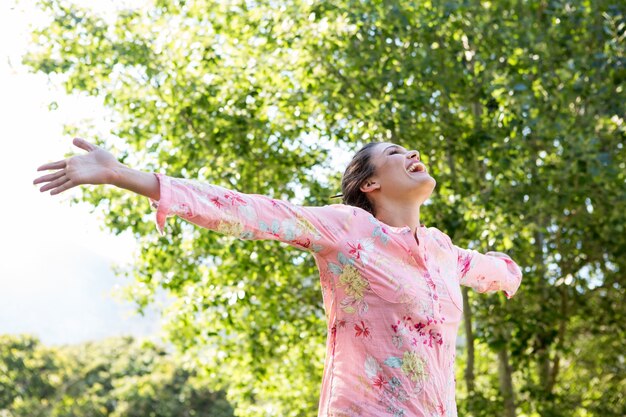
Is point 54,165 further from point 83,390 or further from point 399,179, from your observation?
point 83,390

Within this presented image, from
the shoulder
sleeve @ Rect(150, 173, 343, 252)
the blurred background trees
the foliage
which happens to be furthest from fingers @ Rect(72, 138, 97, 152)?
the foliage

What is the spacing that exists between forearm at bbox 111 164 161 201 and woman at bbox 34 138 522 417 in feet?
0.12

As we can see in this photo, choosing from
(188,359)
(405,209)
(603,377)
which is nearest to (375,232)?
(405,209)

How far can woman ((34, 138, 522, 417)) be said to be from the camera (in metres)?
2.30

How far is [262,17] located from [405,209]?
16.1ft

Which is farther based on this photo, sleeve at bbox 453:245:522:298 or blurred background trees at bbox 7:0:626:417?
blurred background trees at bbox 7:0:626:417

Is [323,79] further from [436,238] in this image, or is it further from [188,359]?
[436,238]

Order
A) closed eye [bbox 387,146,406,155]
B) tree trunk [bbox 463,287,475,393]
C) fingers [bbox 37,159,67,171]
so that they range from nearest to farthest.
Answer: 1. fingers [bbox 37,159,67,171]
2. closed eye [bbox 387,146,406,155]
3. tree trunk [bbox 463,287,475,393]

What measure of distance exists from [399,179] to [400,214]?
0.10 m

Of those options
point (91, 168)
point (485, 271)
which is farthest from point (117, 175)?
point (485, 271)

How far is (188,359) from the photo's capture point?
8578 millimetres

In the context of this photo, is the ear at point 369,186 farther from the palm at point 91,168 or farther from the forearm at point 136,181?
the palm at point 91,168

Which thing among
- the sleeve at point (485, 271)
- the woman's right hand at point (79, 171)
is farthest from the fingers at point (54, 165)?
the sleeve at point (485, 271)

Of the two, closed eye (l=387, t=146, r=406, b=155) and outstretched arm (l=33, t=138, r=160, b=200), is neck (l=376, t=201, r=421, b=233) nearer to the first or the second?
closed eye (l=387, t=146, r=406, b=155)
